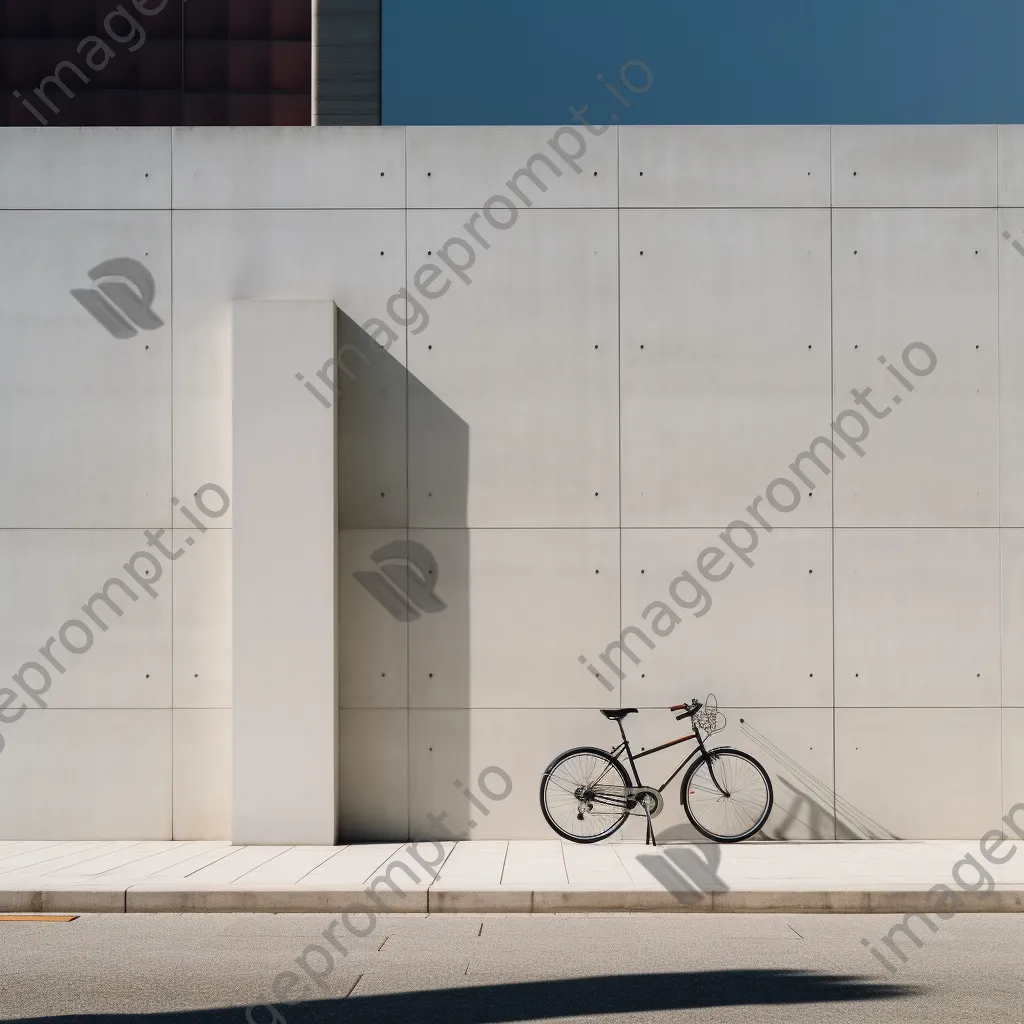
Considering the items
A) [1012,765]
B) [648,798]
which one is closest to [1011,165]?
[1012,765]

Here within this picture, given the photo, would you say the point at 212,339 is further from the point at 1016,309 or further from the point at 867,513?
the point at 1016,309

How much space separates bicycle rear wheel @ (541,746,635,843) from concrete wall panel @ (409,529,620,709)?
61 centimetres

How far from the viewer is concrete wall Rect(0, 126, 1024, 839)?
10.0m

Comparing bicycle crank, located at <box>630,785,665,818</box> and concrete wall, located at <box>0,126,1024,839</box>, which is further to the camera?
concrete wall, located at <box>0,126,1024,839</box>

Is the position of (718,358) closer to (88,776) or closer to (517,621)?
(517,621)

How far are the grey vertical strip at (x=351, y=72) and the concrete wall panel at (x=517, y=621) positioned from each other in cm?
2022

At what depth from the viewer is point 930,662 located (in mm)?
10055

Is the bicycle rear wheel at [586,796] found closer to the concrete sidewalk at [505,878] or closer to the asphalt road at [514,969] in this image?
the concrete sidewalk at [505,878]

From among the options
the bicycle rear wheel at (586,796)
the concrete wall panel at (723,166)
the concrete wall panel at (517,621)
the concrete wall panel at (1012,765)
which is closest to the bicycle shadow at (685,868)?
the bicycle rear wheel at (586,796)

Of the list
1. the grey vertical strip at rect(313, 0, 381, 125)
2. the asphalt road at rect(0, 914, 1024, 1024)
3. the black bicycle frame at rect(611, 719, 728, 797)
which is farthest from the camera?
the grey vertical strip at rect(313, 0, 381, 125)

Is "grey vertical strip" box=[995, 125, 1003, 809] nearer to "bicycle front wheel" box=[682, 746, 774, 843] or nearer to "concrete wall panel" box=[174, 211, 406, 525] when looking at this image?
"bicycle front wheel" box=[682, 746, 774, 843]

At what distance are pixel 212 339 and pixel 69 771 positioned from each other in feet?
13.8

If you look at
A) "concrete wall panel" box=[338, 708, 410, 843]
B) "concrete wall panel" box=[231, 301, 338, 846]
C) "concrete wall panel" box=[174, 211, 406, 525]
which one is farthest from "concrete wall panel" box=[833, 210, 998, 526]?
"concrete wall panel" box=[231, 301, 338, 846]

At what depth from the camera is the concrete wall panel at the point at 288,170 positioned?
1019 centimetres
